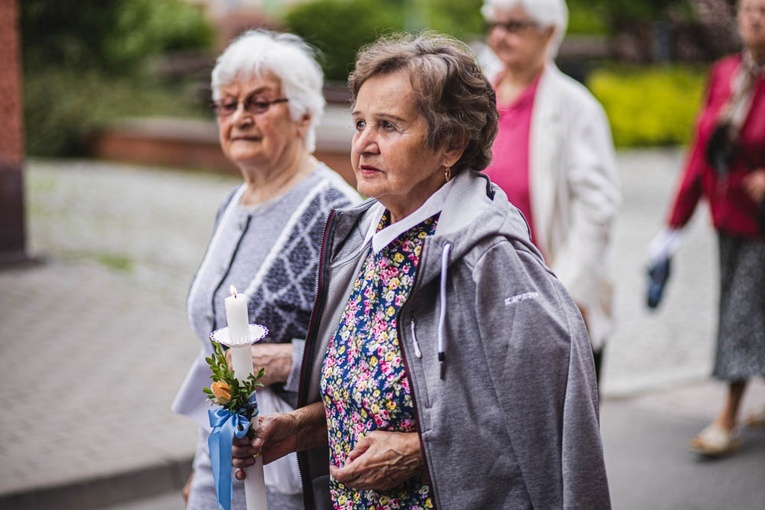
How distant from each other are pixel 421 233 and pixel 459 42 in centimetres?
46

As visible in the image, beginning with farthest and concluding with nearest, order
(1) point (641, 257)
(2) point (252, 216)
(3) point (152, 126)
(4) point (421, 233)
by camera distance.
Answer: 1. (3) point (152, 126)
2. (1) point (641, 257)
3. (2) point (252, 216)
4. (4) point (421, 233)

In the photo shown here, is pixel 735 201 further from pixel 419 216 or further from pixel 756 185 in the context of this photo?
pixel 419 216

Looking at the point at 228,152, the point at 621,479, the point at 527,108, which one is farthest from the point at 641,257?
the point at 228,152

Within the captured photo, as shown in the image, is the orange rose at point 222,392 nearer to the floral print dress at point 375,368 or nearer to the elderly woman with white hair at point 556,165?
the floral print dress at point 375,368

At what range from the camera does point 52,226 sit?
→ 1205 cm

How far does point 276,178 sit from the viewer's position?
3.33 metres

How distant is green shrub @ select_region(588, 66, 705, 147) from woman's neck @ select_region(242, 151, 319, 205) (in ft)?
52.4

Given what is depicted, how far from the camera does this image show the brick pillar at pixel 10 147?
32.2ft

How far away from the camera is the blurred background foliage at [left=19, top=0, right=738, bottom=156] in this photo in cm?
1838

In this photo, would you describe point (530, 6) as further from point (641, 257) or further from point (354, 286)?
point (641, 257)

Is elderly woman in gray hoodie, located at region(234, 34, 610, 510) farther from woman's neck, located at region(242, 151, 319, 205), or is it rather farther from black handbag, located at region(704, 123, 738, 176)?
black handbag, located at region(704, 123, 738, 176)

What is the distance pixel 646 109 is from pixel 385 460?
Answer: 1777cm

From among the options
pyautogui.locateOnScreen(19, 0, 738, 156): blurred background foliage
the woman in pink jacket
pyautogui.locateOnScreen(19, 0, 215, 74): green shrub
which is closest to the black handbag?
the woman in pink jacket

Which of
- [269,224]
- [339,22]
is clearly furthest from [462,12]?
[269,224]
